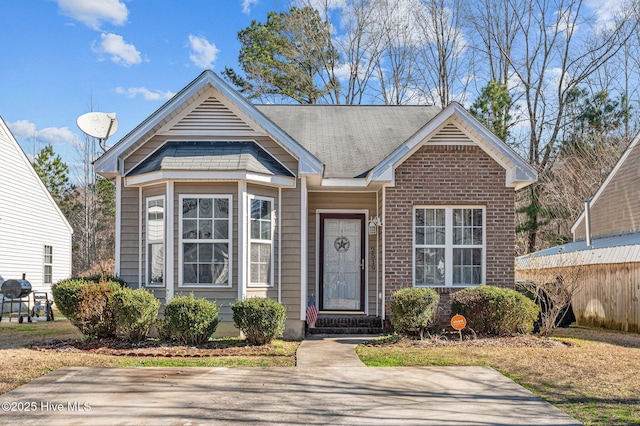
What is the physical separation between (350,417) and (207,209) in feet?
19.7

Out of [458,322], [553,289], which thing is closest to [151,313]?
[458,322]

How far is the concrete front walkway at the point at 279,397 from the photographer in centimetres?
594

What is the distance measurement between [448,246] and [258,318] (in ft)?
14.7

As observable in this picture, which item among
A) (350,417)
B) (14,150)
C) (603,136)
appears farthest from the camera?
(603,136)

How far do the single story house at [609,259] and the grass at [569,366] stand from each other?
2071mm

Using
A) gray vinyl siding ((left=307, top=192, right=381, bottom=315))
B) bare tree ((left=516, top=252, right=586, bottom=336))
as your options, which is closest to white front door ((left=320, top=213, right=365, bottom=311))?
gray vinyl siding ((left=307, top=192, right=381, bottom=315))

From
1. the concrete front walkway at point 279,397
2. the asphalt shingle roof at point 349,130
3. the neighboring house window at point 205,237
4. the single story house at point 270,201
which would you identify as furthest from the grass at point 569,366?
the asphalt shingle roof at point 349,130

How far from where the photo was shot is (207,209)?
11.0 meters

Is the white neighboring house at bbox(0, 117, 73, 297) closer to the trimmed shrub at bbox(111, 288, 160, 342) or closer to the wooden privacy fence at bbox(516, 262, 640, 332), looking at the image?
the trimmed shrub at bbox(111, 288, 160, 342)

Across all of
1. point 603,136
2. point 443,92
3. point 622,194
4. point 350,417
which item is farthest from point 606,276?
point 443,92

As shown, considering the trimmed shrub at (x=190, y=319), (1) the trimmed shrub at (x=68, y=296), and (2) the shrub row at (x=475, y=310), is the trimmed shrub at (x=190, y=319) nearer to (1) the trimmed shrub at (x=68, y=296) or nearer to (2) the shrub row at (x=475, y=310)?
(1) the trimmed shrub at (x=68, y=296)

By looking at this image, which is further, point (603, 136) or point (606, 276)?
point (603, 136)

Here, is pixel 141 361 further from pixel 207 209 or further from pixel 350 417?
pixel 350 417

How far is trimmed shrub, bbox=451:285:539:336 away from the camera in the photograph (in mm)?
10758
